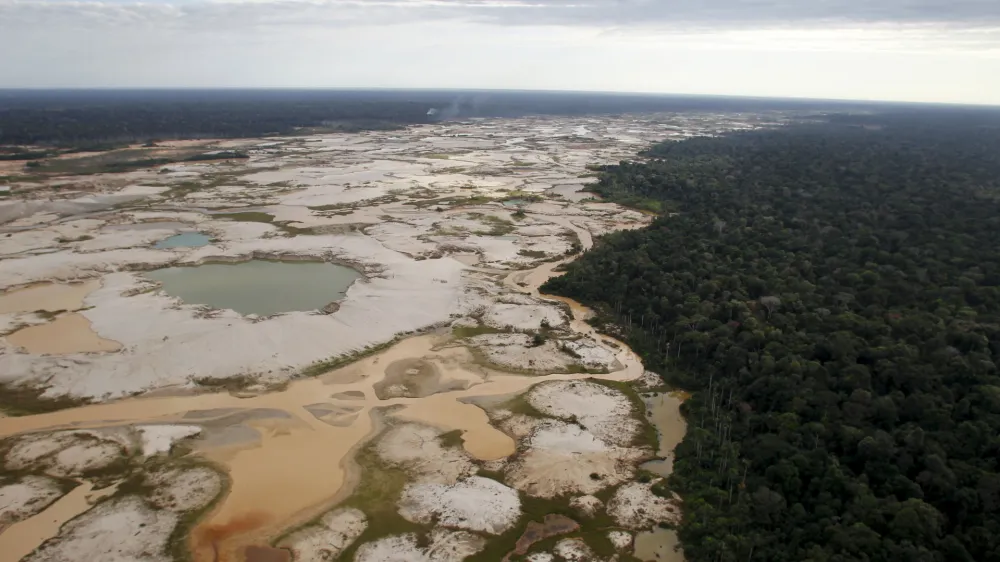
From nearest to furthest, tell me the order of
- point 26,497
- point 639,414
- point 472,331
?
point 26,497, point 639,414, point 472,331

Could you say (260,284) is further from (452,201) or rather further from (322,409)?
(452,201)

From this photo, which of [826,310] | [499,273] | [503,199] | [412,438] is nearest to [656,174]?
[503,199]

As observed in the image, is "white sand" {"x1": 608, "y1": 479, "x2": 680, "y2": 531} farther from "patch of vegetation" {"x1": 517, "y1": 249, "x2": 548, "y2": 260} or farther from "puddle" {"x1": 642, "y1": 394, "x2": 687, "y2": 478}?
"patch of vegetation" {"x1": 517, "y1": 249, "x2": 548, "y2": 260}

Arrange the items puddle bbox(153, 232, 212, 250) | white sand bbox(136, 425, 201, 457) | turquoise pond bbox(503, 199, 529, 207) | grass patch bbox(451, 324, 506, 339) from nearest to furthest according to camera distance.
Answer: white sand bbox(136, 425, 201, 457) → grass patch bbox(451, 324, 506, 339) → puddle bbox(153, 232, 212, 250) → turquoise pond bbox(503, 199, 529, 207)

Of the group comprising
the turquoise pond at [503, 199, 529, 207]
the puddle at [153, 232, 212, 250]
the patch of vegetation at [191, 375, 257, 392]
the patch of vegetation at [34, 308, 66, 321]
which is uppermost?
the turquoise pond at [503, 199, 529, 207]

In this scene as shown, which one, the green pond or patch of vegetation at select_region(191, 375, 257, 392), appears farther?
the green pond

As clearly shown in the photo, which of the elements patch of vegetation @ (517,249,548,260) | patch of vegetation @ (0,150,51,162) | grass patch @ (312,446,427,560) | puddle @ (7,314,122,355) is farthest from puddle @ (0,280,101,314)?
patch of vegetation @ (0,150,51,162)

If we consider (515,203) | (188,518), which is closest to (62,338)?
(188,518)

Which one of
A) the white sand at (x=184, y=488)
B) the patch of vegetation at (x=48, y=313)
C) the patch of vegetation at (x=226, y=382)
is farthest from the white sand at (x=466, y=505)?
the patch of vegetation at (x=48, y=313)
